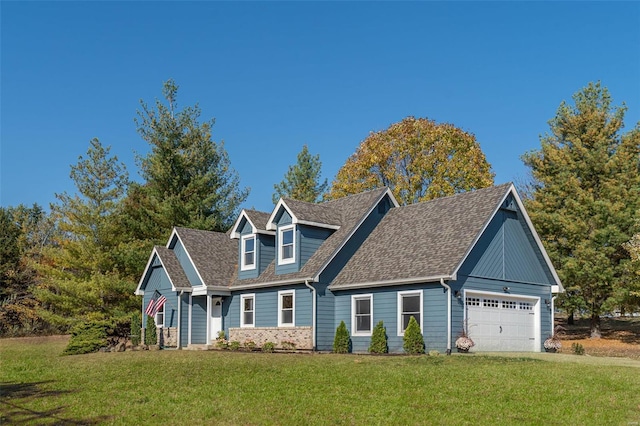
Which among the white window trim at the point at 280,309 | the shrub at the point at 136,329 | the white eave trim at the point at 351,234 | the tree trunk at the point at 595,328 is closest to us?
the white eave trim at the point at 351,234

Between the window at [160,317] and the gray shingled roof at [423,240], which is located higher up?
the gray shingled roof at [423,240]

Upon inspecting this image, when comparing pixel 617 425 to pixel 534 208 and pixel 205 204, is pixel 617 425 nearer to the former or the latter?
pixel 534 208

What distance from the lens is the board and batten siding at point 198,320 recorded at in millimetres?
31469

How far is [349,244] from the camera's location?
28047mm

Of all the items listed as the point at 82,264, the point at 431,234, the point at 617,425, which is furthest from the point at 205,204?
the point at 617,425

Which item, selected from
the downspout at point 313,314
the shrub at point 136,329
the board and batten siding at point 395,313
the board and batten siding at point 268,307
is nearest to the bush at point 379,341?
the board and batten siding at point 395,313

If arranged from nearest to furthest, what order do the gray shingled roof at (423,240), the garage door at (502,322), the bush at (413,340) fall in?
1. the bush at (413,340)
2. the gray shingled roof at (423,240)
3. the garage door at (502,322)

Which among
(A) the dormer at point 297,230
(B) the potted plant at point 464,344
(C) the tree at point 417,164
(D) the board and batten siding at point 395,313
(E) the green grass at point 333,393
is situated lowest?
(E) the green grass at point 333,393

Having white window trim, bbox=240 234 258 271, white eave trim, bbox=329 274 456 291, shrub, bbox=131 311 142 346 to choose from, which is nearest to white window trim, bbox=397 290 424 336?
→ white eave trim, bbox=329 274 456 291

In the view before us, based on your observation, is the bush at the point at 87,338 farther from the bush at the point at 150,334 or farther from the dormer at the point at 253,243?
the dormer at the point at 253,243

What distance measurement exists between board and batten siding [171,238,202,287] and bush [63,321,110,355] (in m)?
4.42

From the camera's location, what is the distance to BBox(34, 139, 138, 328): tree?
41.2m

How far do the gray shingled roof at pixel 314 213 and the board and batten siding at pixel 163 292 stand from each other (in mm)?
7880

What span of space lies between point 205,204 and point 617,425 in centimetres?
3589
